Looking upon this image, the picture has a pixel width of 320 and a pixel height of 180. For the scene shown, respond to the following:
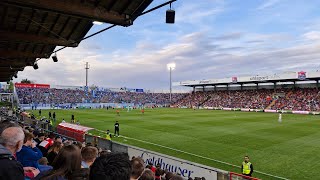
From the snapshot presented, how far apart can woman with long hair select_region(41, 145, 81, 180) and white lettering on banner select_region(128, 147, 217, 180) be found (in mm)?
7988

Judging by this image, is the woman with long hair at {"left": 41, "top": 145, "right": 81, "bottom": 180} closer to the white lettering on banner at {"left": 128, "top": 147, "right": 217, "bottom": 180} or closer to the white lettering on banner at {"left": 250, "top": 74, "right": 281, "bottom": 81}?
the white lettering on banner at {"left": 128, "top": 147, "right": 217, "bottom": 180}

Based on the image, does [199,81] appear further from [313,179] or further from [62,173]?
[62,173]

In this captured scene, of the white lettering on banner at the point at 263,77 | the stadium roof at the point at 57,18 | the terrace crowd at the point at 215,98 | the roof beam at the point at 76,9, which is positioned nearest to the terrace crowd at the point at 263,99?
the terrace crowd at the point at 215,98

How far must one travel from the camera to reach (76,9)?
7191mm

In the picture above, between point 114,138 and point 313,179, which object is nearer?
point 313,179

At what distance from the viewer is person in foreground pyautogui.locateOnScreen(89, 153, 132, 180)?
7.64ft

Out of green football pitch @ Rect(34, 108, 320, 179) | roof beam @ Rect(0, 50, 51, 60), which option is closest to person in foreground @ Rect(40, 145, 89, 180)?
green football pitch @ Rect(34, 108, 320, 179)

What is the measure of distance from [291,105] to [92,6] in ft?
198

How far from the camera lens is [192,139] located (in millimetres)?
22094

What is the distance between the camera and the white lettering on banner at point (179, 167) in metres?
10.5

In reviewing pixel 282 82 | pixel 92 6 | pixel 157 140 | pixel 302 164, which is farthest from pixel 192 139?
pixel 282 82

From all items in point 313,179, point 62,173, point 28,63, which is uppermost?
point 28,63

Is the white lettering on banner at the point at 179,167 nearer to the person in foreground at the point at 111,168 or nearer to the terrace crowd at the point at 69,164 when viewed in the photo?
the terrace crowd at the point at 69,164

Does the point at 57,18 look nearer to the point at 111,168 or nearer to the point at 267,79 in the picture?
the point at 111,168
